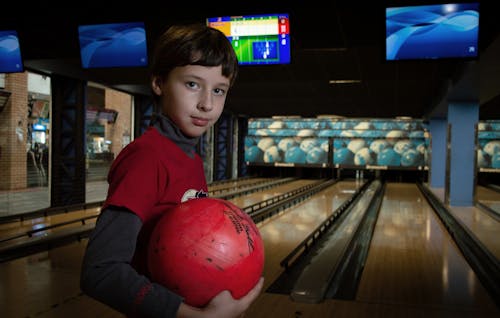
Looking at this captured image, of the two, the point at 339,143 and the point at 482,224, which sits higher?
the point at 339,143

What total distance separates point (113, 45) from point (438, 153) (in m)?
9.31

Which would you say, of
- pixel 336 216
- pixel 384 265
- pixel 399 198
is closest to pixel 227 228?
pixel 384 265

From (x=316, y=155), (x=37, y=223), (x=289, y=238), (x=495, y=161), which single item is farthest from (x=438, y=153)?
(x=37, y=223)

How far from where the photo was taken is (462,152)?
7836 millimetres

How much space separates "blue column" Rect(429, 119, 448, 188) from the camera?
452 inches

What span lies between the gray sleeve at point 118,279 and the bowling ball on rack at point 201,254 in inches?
1.7

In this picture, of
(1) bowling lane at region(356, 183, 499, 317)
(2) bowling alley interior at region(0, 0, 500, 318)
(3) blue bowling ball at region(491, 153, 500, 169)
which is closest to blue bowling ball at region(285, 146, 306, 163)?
(2) bowling alley interior at region(0, 0, 500, 318)

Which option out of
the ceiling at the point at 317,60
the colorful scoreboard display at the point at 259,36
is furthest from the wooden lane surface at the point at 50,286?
the ceiling at the point at 317,60

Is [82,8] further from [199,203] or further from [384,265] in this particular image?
[199,203]

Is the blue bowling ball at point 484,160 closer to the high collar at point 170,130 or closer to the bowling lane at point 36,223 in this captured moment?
the bowling lane at point 36,223

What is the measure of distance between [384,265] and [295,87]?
4.68 m

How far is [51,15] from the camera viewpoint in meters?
4.44

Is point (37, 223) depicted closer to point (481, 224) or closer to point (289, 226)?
point (289, 226)

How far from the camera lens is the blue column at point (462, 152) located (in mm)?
7773
